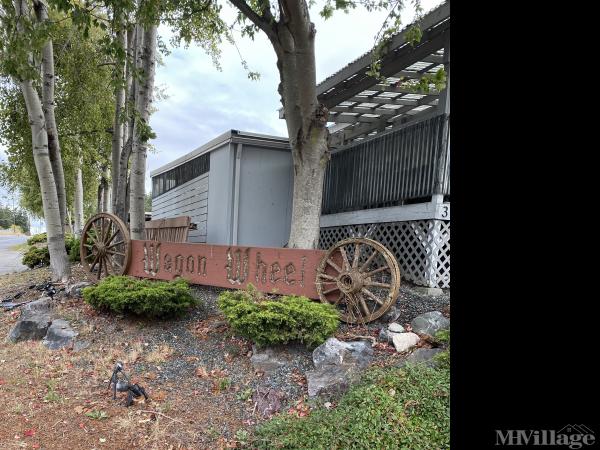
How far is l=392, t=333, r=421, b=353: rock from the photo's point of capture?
368 centimetres

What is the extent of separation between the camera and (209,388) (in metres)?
3.52

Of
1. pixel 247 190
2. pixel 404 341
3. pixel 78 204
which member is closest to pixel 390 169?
pixel 247 190

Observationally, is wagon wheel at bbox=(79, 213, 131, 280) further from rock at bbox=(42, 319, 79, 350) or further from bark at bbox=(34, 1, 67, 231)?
rock at bbox=(42, 319, 79, 350)

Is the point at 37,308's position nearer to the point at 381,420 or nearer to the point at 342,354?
the point at 342,354

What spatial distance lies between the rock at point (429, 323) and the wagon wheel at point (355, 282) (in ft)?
1.07

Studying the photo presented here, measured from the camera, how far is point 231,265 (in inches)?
205

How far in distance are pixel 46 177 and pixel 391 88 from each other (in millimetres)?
5819

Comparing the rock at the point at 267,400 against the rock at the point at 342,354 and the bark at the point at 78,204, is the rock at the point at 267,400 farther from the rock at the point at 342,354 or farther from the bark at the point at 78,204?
the bark at the point at 78,204

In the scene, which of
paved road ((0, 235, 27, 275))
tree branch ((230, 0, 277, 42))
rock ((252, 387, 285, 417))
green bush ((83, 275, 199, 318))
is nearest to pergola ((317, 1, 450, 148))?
tree branch ((230, 0, 277, 42))

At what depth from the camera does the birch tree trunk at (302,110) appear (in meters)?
5.12
